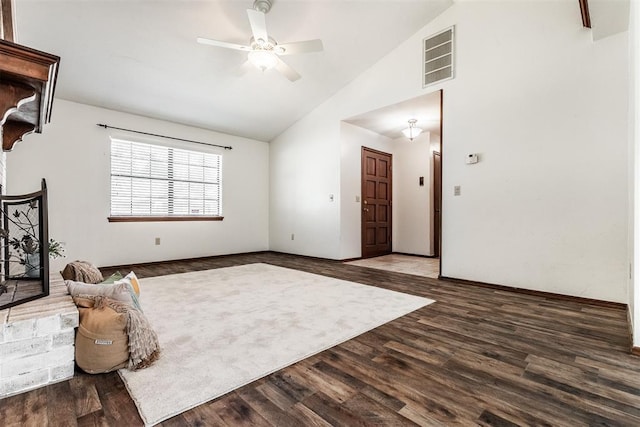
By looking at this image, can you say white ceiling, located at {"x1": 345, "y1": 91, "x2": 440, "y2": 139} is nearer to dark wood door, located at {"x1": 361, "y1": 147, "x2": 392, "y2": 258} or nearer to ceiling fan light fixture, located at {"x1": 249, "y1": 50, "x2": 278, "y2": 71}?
dark wood door, located at {"x1": 361, "y1": 147, "x2": 392, "y2": 258}

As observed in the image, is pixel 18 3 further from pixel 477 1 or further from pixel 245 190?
pixel 477 1

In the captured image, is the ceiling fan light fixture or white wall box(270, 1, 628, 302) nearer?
white wall box(270, 1, 628, 302)

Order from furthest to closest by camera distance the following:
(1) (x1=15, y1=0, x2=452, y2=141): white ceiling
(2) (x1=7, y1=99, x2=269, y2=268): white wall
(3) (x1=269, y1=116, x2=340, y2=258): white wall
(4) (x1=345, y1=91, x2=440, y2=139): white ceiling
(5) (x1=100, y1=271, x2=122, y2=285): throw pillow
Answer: (3) (x1=269, y1=116, x2=340, y2=258): white wall → (4) (x1=345, y1=91, x2=440, y2=139): white ceiling → (2) (x1=7, y1=99, x2=269, y2=268): white wall → (1) (x1=15, y1=0, x2=452, y2=141): white ceiling → (5) (x1=100, y1=271, x2=122, y2=285): throw pillow

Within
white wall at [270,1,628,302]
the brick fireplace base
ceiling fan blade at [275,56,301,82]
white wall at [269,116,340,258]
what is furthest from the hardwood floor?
white wall at [269,116,340,258]

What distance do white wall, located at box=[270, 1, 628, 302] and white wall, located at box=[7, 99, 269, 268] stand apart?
439cm

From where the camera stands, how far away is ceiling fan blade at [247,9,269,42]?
2727mm

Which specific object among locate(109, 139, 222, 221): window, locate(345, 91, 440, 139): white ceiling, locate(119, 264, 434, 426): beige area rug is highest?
locate(345, 91, 440, 139): white ceiling

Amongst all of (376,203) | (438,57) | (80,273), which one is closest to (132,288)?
(80,273)

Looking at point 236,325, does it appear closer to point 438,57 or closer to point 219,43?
point 219,43

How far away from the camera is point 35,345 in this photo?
1.47m

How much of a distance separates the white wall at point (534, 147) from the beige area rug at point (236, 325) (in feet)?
4.51

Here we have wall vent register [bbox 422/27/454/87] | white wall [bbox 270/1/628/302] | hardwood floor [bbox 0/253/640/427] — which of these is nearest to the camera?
hardwood floor [bbox 0/253/640/427]

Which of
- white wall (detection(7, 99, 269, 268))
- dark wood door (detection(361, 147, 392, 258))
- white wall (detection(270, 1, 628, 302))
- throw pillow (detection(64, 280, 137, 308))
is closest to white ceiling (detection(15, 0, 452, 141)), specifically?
white wall (detection(7, 99, 269, 268))

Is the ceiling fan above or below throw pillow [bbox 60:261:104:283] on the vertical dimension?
above
